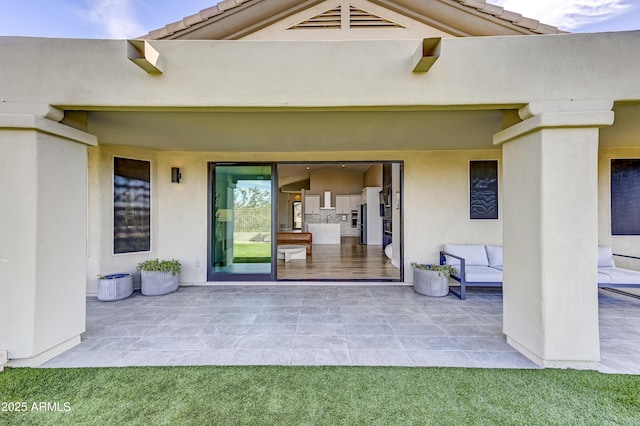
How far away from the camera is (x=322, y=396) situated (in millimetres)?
2025

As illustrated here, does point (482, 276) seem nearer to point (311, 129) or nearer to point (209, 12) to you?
point (311, 129)

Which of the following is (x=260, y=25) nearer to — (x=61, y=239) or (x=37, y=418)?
(x=61, y=239)

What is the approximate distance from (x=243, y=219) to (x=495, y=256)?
4.86m

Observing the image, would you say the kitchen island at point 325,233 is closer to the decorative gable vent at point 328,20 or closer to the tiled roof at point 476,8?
the decorative gable vent at point 328,20

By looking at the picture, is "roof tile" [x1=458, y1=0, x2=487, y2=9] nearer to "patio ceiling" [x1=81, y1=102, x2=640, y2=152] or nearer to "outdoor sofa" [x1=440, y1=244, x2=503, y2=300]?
"patio ceiling" [x1=81, y1=102, x2=640, y2=152]

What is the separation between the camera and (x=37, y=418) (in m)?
1.82

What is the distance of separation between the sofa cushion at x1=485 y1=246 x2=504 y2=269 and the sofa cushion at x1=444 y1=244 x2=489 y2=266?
0.21 ft

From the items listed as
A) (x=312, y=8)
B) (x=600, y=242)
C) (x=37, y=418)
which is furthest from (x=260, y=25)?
(x=600, y=242)

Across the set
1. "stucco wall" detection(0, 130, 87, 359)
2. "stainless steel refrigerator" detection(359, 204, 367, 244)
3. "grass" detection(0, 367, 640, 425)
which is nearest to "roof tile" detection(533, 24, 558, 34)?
"grass" detection(0, 367, 640, 425)

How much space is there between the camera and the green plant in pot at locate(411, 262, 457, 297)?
4477 mm

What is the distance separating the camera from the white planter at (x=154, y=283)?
4.54m

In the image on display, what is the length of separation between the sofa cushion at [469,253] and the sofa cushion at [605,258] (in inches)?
70.1

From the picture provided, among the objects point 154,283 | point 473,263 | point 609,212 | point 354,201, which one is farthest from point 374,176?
point 154,283

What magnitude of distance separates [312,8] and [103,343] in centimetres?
543
